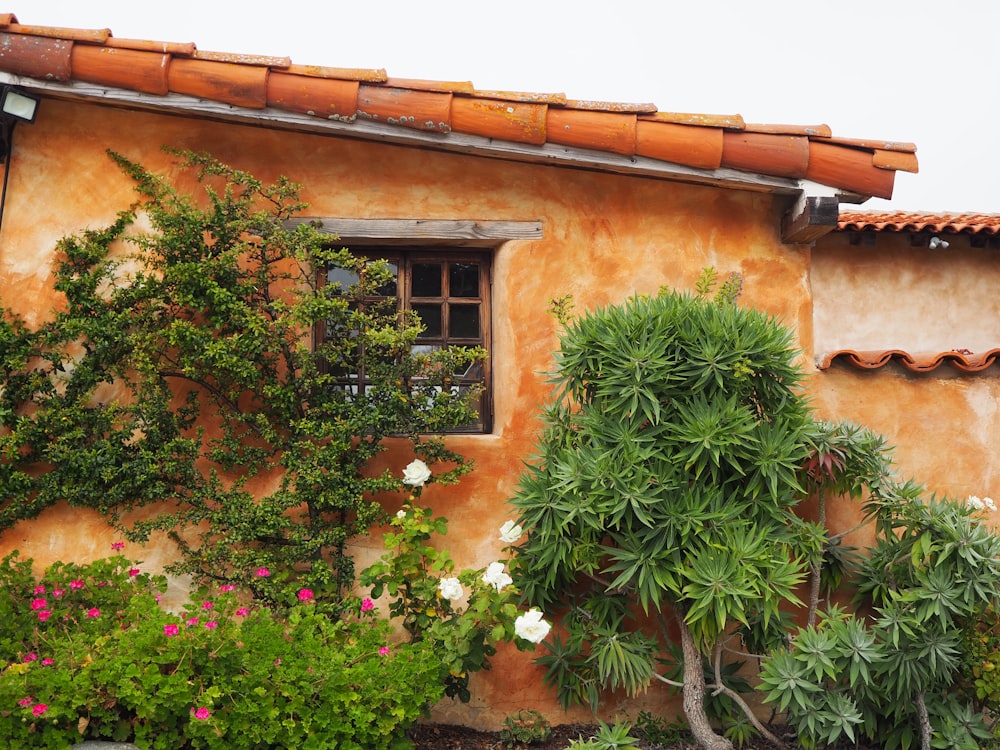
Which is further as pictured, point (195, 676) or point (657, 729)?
point (657, 729)

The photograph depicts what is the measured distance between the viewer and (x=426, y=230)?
5.38m

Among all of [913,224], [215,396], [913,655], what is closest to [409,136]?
[215,396]

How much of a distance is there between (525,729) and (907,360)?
3422 mm

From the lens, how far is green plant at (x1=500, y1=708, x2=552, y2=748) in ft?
15.6

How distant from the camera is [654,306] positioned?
4.57 metres

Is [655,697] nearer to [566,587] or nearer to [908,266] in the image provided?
[566,587]

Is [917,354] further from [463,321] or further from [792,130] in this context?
[463,321]

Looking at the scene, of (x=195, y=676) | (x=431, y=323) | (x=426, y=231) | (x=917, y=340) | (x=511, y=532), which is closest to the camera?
(x=195, y=676)

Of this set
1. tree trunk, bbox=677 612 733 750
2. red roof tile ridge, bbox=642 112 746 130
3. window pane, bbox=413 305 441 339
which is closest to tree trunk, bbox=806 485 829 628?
tree trunk, bbox=677 612 733 750

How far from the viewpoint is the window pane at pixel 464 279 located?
18.6ft

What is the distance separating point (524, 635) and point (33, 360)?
11.2 ft

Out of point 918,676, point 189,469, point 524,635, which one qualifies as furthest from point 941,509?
point 189,469

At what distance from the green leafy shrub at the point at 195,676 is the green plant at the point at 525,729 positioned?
662 millimetres

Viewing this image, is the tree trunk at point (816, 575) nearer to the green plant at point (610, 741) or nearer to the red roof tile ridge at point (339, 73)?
the green plant at point (610, 741)
